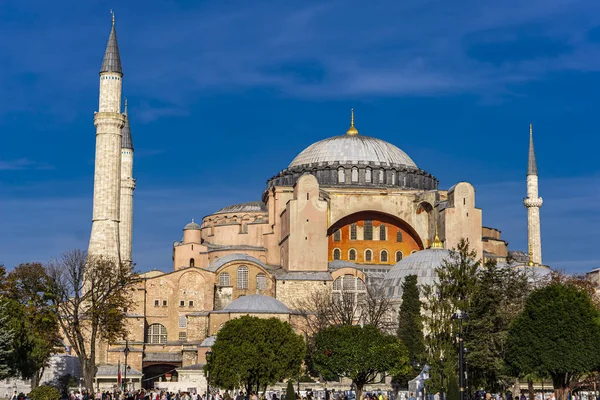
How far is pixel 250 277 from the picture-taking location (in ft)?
180

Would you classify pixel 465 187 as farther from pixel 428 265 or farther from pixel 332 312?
pixel 332 312

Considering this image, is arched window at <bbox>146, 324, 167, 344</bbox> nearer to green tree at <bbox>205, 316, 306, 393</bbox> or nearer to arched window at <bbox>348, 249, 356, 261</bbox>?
arched window at <bbox>348, 249, 356, 261</bbox>

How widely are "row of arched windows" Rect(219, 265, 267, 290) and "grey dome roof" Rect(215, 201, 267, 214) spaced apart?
43.1ft

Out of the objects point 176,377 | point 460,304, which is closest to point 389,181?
point 176,377

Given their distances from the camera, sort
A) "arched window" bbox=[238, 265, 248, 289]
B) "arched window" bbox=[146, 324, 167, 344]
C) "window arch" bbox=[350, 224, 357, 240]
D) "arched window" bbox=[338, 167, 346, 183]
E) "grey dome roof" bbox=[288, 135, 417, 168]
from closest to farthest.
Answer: "arched window" bbox=[146, 324, 167, 344]
"arched window" bbox=[238, 265, 248, 289]
"window arch" bbox=[350, 224, 357, 240]
"arched window" bbox=[338, 167, 346, 183]
"grey dome roof" bbox=[288, 135, 417, 168]

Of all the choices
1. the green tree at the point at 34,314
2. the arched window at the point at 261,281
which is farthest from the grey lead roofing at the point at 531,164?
the green tree at the point at 34,314

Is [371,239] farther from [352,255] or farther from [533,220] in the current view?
[533,220]

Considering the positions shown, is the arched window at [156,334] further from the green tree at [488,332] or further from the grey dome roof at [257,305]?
the green tree at [488,332]

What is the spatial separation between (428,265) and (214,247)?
50.0ft

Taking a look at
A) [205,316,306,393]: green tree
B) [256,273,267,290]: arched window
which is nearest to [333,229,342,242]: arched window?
[256,273,267,290]: arched window

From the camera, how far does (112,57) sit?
51094 millimetres

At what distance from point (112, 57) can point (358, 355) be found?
22.0m

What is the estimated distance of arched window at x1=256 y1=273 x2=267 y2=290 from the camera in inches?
2165

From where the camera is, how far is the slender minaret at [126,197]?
61281 millimetres
